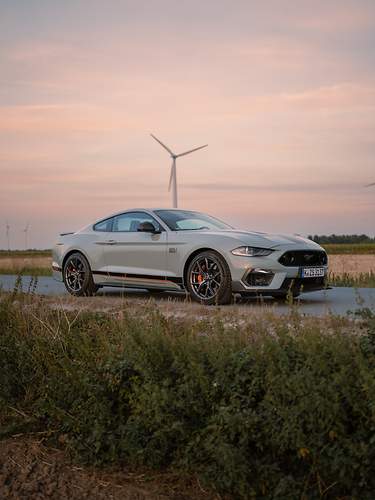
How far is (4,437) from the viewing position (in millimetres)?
9656

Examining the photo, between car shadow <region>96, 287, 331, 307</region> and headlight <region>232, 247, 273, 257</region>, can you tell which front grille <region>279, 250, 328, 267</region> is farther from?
car shadow <region>96, 287, 331, 307</region>

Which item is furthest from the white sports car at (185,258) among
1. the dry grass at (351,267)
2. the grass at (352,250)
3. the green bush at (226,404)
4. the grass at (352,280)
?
the grass at (352,250)

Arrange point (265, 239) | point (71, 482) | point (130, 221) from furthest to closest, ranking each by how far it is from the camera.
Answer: point (130, 221) → point (265, 239) → point (71, 482)

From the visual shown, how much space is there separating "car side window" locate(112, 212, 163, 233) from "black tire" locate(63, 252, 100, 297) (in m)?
0.89

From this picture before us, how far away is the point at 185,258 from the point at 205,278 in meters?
0.53

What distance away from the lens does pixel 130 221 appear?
1445cm

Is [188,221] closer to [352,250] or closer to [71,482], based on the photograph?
[71,482]

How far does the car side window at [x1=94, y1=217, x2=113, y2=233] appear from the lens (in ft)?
48.5

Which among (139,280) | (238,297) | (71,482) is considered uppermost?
(139,280)

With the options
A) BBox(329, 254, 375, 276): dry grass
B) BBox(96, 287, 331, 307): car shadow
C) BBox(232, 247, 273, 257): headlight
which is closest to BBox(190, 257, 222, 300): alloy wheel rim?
BBox(96, 287, 331, 307): car shadow

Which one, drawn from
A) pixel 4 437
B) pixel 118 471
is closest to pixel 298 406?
pixel 118 471

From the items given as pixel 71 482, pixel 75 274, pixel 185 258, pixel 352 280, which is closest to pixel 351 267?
pixel 352 280

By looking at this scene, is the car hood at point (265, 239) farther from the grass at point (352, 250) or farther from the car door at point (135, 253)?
the grass at point (352, 250)

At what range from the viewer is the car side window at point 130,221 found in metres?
14.2
